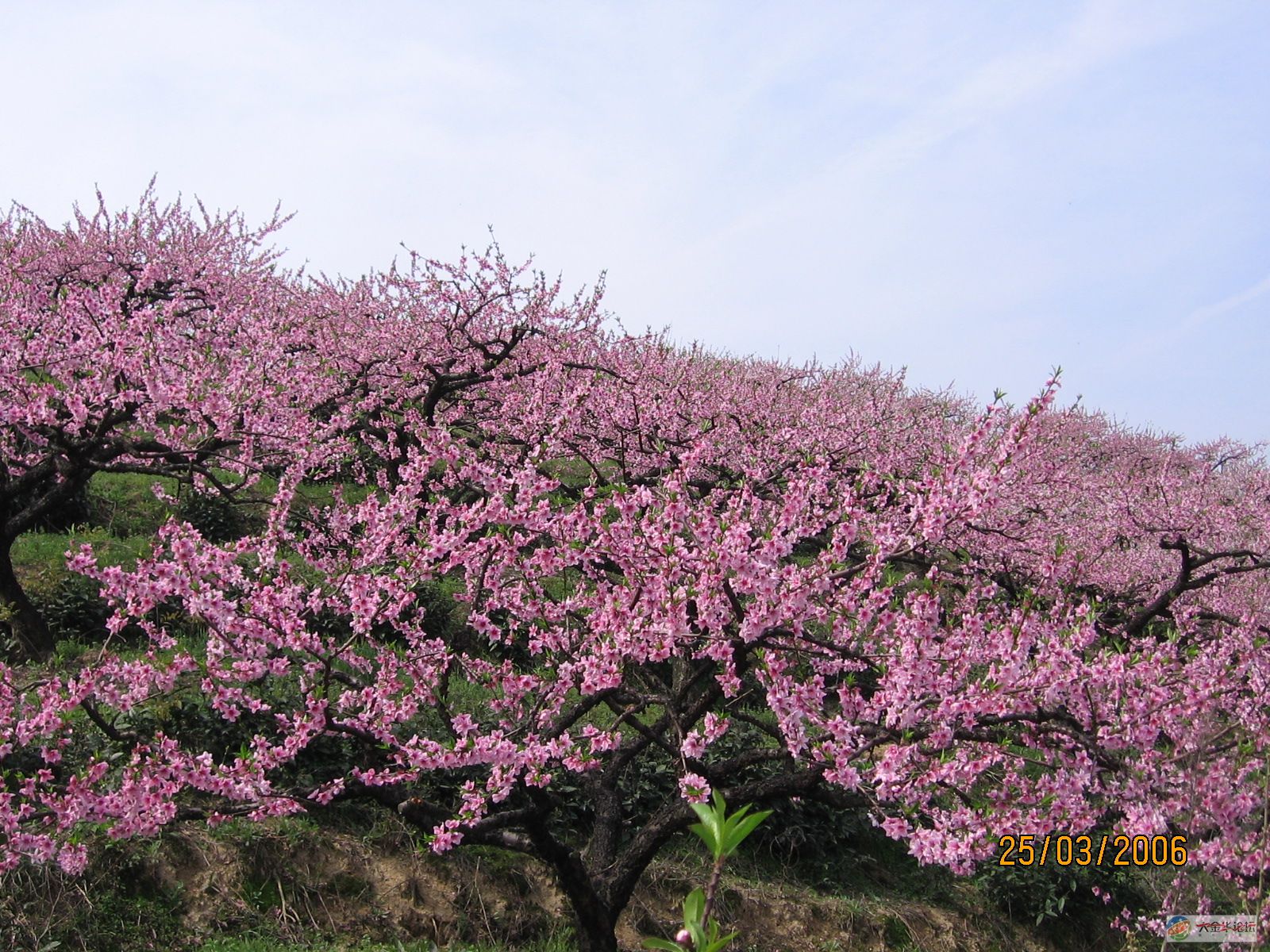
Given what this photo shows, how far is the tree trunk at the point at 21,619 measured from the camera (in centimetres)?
758

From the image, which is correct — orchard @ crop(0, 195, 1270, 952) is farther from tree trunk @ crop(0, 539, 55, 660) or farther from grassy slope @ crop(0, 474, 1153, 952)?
grassy slope @ crop(0, 474, 1153, 952)

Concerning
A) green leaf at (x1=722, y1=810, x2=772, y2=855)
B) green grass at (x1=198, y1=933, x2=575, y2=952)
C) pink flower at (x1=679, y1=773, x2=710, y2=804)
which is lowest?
green grass at (x1=198, y1=933, x2=575, y2=952)

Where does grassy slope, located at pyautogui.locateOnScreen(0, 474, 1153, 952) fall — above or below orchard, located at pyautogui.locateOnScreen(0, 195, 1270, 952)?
below

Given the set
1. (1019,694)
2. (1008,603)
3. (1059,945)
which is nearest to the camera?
(1019,694)

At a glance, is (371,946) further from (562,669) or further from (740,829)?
(740,829)

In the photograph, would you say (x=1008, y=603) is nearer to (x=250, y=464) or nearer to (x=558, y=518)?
(x=558, y=518)

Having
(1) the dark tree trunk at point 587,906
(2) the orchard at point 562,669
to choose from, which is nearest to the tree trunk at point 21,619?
(2) the orchard at point 562,669

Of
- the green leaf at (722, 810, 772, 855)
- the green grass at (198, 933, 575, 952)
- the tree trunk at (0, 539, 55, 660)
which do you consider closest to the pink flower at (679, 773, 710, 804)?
the green grass at (198, 933, 575, 952)

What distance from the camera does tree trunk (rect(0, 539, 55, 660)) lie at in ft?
24.9

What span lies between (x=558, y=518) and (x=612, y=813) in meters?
2.11

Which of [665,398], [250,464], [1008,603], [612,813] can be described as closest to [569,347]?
[665,398]

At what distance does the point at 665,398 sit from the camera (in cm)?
1230

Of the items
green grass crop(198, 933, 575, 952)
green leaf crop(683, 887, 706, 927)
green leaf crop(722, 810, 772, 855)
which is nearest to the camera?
green leaf crop(722, 810, 772, 855)

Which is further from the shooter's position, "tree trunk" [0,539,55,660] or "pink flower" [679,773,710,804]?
"tree trunk" [0,539,55,660]
